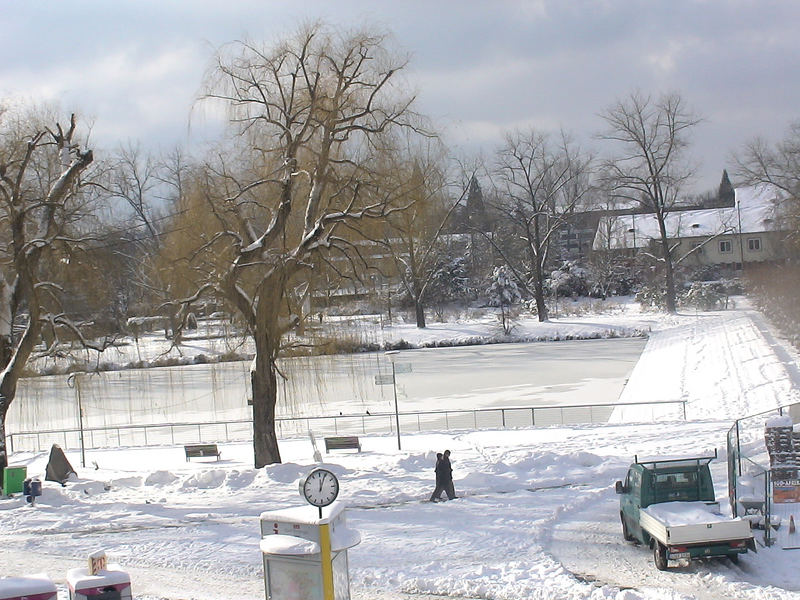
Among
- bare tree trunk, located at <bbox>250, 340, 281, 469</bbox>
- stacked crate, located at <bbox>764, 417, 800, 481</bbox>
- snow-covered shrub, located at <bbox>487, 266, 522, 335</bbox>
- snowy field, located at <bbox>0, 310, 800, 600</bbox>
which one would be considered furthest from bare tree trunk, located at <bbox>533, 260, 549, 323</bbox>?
stacked crate, located at <bbox>764, 417, 800, 481</bbox>

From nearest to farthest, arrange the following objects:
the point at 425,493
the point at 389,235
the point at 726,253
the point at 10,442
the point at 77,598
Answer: the point at 77,598 → the point at 425,493 → the point at 389,235 → the point at 10,442 → the point at 726,253

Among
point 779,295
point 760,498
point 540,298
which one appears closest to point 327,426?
point 760,498

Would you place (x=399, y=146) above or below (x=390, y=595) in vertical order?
above

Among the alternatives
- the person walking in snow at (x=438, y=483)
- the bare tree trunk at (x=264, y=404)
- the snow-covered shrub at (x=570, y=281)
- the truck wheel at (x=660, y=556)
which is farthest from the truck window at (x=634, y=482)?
the snow-covered shrub at (x=570, y=281)

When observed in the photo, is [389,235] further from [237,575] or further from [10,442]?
[10,442]

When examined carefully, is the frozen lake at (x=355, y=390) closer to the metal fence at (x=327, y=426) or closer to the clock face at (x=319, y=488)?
the metal fence at (x=327, y=426)

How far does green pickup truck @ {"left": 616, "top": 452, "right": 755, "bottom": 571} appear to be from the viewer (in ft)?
38.8

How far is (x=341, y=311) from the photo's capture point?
934 inches

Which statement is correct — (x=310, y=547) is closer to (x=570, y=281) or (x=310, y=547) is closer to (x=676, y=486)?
(x=676, y=486)

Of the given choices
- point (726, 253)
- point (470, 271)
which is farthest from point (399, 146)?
point (726, 253)

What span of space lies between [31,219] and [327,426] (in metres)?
13.5

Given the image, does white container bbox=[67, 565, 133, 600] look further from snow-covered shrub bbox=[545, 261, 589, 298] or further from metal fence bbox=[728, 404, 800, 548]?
snow-covered shrub bbox=[545, 261, 589, 298]

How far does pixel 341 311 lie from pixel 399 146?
487 centimetres

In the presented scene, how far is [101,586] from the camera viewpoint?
8922 millimetres
